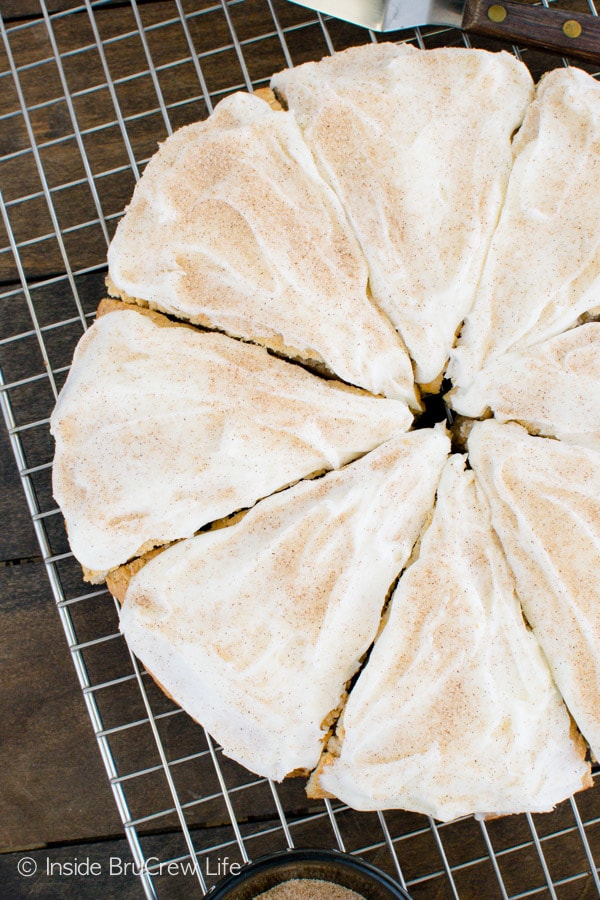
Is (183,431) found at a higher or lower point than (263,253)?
lower

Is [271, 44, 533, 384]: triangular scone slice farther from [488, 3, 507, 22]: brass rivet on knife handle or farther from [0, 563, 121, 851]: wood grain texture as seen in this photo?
[0, 563, 121, 851]: wood grain texture

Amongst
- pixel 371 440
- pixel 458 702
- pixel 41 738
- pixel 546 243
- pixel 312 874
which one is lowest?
pixel 312 874

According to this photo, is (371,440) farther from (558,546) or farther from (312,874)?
(312,874)

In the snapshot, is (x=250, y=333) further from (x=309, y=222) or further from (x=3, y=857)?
(x=3, y=857)

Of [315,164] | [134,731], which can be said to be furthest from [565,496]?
[134,731]

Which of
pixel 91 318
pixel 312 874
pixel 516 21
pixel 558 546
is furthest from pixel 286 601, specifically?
pixel 516 21

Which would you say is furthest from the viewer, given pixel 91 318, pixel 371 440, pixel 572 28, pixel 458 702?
pixel 91 318

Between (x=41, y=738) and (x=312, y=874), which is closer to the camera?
(x=312, y=874)
